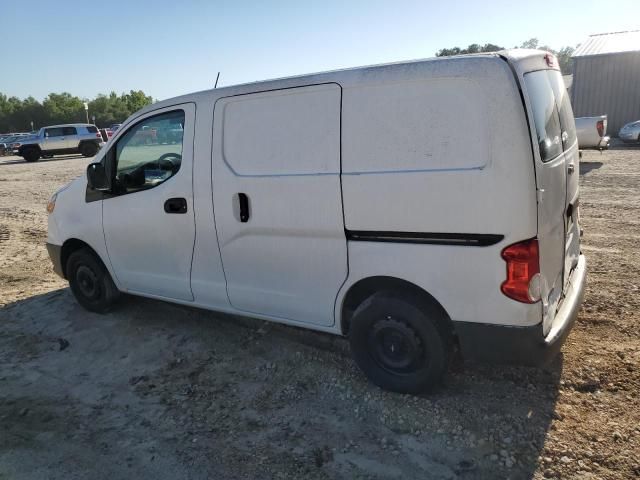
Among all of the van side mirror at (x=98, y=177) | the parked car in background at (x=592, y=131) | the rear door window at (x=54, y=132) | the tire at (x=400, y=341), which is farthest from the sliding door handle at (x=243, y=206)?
the rear door window at (x=54, y=132)

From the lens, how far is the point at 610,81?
25547mm

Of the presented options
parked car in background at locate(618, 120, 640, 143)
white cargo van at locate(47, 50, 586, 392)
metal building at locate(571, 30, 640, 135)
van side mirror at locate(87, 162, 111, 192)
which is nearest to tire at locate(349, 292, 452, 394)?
white cargo van at locate(47, 50, 586, 392)

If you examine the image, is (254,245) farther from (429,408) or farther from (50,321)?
(50,321)

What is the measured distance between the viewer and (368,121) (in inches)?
116

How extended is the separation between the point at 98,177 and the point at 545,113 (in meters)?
3.53

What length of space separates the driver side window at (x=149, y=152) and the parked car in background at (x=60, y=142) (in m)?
25.7

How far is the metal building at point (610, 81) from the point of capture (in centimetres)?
2506

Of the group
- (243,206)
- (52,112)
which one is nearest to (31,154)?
(243,206)

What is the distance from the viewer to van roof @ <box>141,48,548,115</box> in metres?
2.71

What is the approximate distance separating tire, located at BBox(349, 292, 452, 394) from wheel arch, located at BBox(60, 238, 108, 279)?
111 inches

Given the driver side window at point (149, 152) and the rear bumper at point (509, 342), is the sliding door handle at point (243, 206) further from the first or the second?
the rear bumper at point (509, 342)

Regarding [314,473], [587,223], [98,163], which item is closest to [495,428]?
[314,473]

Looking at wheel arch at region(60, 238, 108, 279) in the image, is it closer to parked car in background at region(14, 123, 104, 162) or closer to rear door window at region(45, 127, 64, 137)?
parked car in background at region(14, 123, 104, 162)

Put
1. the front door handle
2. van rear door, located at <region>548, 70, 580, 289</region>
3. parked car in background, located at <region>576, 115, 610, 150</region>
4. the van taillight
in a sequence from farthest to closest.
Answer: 1. parked car in background, located at <region>576, 115, 610, 150</region>
2. the front door handle
3. van rear door, located at <region>548, 70, 580, 289</region>
4. the van taillight
